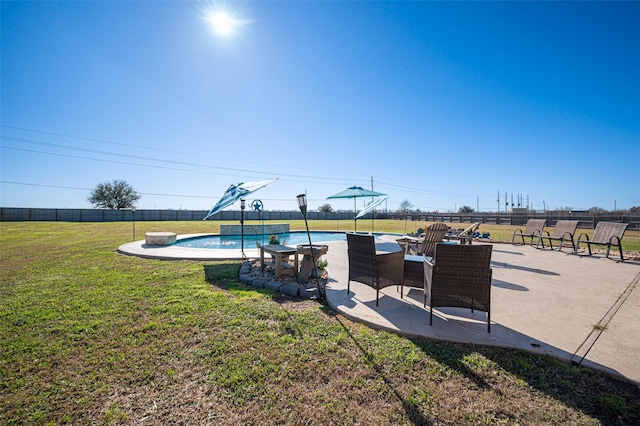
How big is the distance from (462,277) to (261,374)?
2.28 m

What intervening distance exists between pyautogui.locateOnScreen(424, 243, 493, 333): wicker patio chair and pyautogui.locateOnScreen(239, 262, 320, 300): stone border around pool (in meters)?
1.85

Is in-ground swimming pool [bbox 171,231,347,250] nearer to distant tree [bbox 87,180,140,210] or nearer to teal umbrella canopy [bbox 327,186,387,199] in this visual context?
teal umbrella canopy [bbox 327,186,387,199]

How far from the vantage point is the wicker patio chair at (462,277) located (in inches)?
108

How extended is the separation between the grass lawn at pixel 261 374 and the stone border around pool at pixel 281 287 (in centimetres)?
48

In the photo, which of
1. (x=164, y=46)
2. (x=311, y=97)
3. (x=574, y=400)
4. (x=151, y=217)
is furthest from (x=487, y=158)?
(x=151, y=217)

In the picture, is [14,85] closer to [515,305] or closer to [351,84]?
[351,84]

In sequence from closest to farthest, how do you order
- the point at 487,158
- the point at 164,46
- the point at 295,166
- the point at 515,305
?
the point at 515,305, the point at 164,46, the point at 487,158, the point at 295,166

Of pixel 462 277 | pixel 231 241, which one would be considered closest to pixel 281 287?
pixel 462 277

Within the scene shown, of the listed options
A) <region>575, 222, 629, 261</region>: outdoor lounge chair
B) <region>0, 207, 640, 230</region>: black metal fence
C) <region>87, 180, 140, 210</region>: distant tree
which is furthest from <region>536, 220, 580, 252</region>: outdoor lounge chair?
<region>87, 180, 140, 210</region>: distant tree

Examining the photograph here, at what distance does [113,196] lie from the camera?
4388 centimetres

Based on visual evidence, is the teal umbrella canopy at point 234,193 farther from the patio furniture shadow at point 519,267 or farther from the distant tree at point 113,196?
the distant tree at point 113,196

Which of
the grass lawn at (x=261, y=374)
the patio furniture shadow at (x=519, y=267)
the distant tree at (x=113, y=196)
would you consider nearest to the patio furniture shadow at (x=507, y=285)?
the patio furniture shadow at (x=519, y=267)

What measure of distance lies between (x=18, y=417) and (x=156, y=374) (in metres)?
0.79

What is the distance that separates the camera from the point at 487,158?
126ft
